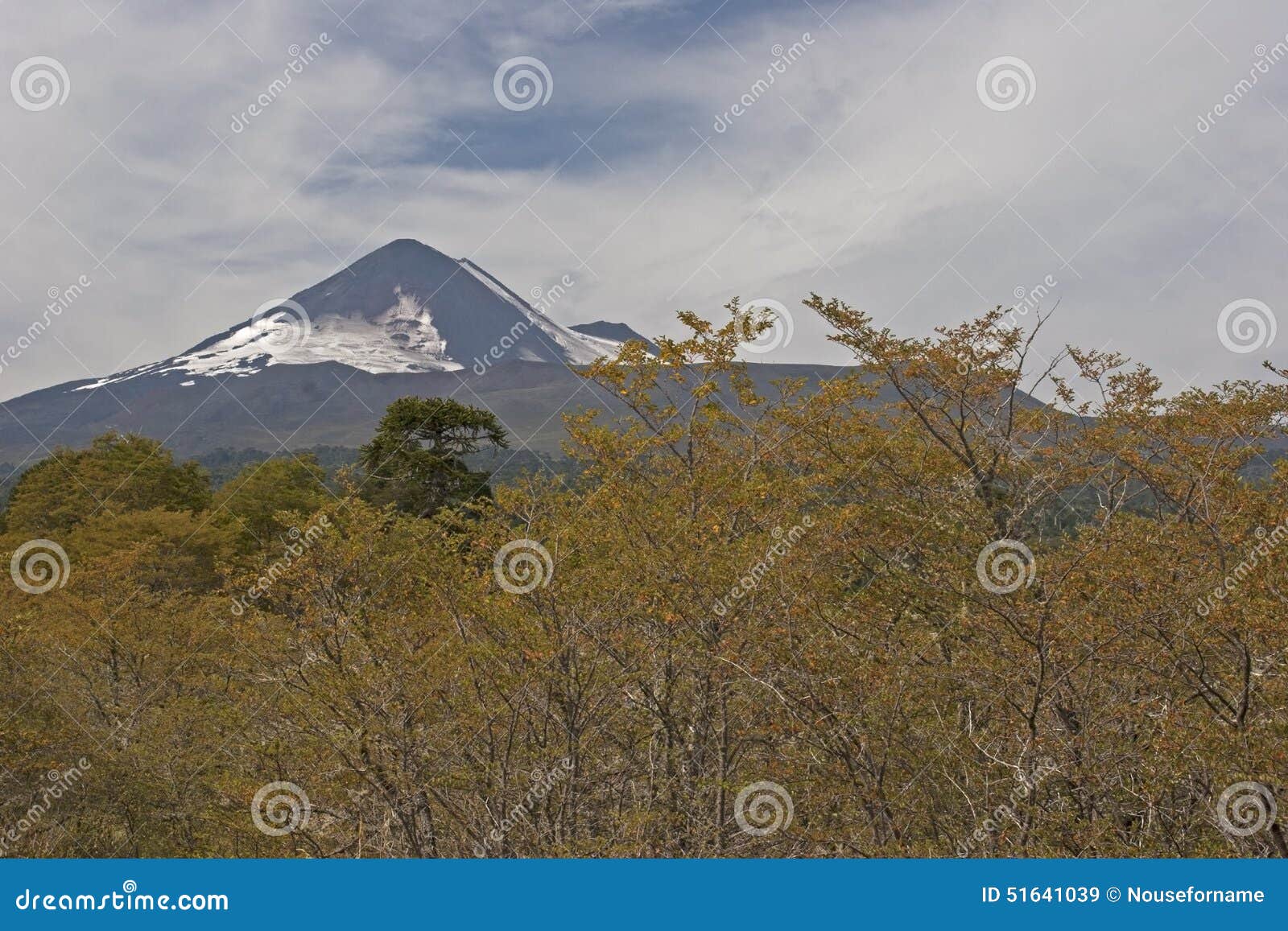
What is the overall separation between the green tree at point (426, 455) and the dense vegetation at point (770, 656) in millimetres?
26344

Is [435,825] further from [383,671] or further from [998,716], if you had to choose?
[998,716]

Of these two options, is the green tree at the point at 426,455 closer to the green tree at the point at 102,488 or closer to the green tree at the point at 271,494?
the green tree at the point at 271,494

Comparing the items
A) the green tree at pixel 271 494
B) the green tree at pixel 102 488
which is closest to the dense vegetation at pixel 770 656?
the green tree at pixel 271 494

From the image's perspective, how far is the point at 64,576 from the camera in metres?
27.6

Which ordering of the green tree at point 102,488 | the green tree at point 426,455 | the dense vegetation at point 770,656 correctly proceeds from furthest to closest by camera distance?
the green tree at point 102,488 → the green tree at point 426,455 → the dense vegetation at point 770,656

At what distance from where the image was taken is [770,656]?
10.6 m

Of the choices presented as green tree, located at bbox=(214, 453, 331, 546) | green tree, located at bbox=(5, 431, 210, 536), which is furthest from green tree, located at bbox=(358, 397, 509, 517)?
green tree, located at bbox=(5, 431, 210, 536)

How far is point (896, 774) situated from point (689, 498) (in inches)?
183

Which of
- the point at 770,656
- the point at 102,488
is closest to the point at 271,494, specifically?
the point at 102,488

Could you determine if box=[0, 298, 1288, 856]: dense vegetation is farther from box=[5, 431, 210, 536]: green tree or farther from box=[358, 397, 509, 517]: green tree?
box=[5, 431, 210, 536]: green tree

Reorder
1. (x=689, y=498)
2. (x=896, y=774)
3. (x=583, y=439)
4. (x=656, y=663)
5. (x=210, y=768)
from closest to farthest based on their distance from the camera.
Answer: (x=896, y=774) → (x=656, y=663) → (x=689, y=498) → (x=583, y=439) → (x=210, y=768)

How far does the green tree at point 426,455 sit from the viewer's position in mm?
44750

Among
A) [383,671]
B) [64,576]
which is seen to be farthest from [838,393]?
[64,576]

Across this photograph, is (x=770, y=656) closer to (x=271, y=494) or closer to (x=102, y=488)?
(x=271, y=494)
